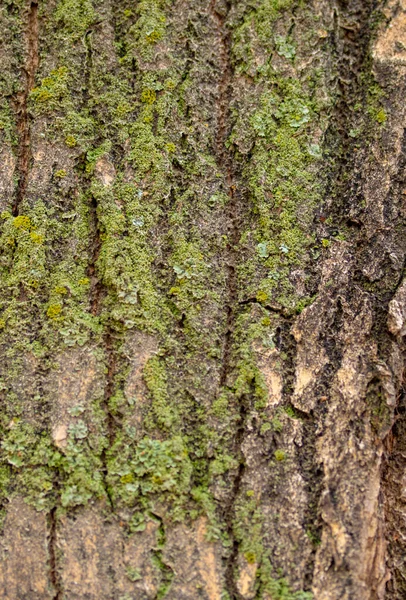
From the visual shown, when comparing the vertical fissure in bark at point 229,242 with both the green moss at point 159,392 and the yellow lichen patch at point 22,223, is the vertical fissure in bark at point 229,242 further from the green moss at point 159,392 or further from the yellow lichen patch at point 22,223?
the yellow lichen patch at point 22,223

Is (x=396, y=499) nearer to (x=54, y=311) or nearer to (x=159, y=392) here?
(x=159, y=392)

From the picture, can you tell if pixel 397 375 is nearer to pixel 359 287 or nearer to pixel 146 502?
pixel 359 287

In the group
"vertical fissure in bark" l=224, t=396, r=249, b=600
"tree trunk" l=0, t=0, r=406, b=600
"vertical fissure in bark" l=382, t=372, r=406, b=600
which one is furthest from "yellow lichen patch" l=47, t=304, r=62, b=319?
"vertical fissure in bark" l=382, t=372, r=406, b=600

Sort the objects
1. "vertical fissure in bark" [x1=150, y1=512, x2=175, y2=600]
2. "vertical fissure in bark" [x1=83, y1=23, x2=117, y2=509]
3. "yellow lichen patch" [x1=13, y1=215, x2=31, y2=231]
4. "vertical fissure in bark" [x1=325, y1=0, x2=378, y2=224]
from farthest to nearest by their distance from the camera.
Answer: "vertical fissure in bark" [x1=325, y1=0, x2=378, y2=224], "yellow lichen patch" [x1=13, y1=215, x2=31, y2=231], "vertical fissure in bark" [x1=83, y1=23, x2=117, y2=509], "vertical fissure in bark" [x1=150, y1=512, x2=175, y2=600]

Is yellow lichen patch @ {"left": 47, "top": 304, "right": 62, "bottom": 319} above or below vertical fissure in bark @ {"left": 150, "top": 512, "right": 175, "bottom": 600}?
above

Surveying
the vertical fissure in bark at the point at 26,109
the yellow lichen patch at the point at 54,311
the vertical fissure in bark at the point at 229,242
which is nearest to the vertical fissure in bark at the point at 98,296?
the yellow lichen patch at the point at 54,311

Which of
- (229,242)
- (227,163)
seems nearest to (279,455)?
(229,242)

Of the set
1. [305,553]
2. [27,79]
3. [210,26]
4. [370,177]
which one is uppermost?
[210,26]

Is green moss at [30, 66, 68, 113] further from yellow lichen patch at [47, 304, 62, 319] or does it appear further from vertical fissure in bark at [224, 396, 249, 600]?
vertical fissure in bark at [224, 396, 249, 600]

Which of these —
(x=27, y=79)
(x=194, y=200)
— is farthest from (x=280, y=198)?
(x=27, y=79)
